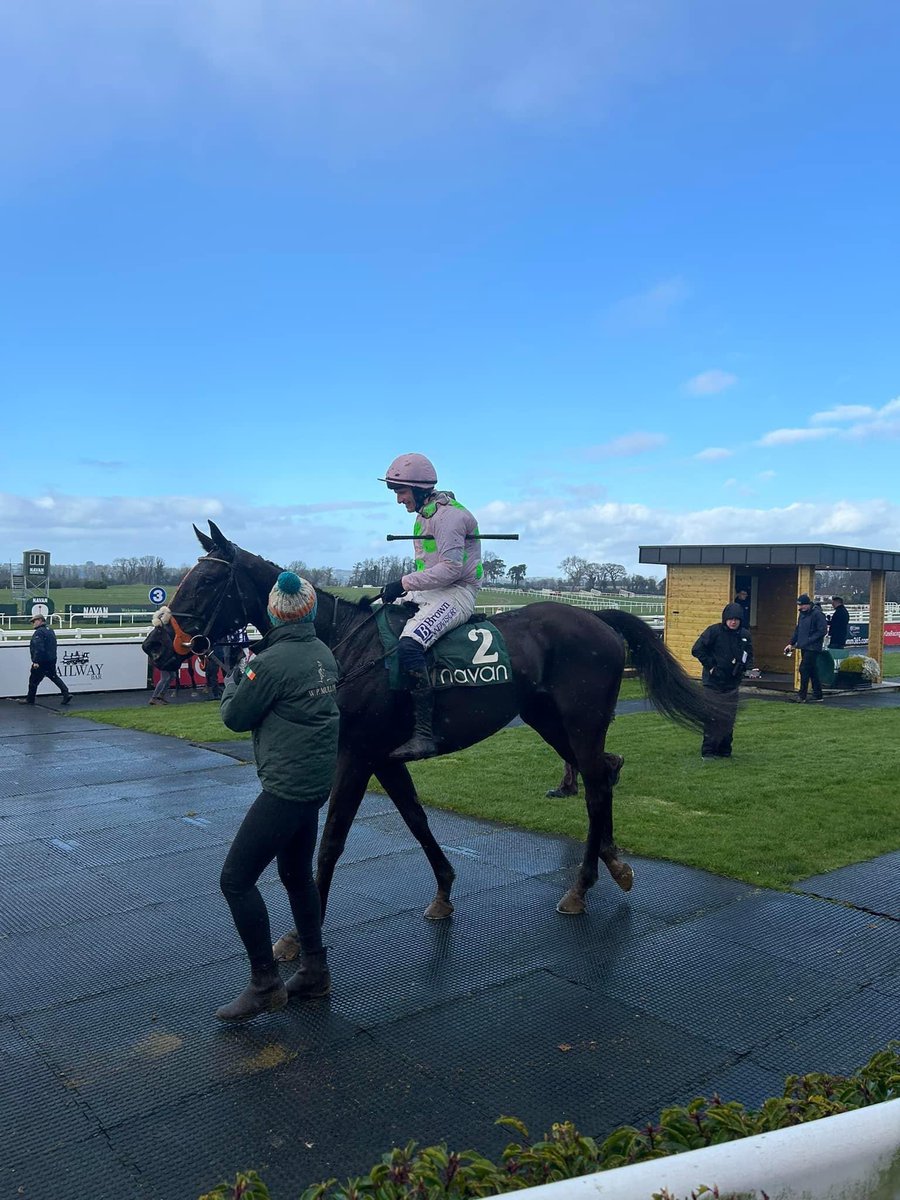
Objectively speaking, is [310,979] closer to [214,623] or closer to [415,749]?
[415,749]

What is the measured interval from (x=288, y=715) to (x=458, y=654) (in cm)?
163

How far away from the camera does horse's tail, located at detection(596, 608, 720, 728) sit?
21.2 ft

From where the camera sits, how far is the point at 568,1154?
2205mm

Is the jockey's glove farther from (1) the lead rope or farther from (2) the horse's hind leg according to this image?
(2) the horse's hind leg

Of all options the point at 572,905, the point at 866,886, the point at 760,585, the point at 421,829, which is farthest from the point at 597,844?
the point at 760,585

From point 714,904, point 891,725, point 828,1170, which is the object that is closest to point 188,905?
point 714,904

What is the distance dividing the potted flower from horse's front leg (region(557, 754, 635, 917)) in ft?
46.5

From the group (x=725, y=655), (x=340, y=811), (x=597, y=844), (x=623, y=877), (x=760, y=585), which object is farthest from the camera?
(x=760, y=585)

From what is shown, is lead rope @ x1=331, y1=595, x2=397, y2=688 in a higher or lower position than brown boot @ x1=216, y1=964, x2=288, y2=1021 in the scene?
higher

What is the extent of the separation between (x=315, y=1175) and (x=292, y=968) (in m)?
1.79

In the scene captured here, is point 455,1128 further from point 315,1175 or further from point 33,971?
point 33,971

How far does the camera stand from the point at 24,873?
6.04 meters

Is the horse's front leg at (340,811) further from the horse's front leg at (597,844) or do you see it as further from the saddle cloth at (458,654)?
the horse's front leg at (597,844)

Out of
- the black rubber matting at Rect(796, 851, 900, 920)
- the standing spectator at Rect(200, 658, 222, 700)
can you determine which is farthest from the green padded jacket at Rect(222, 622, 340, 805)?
the standing spectator at Rect(200, 658, 222, 700)
